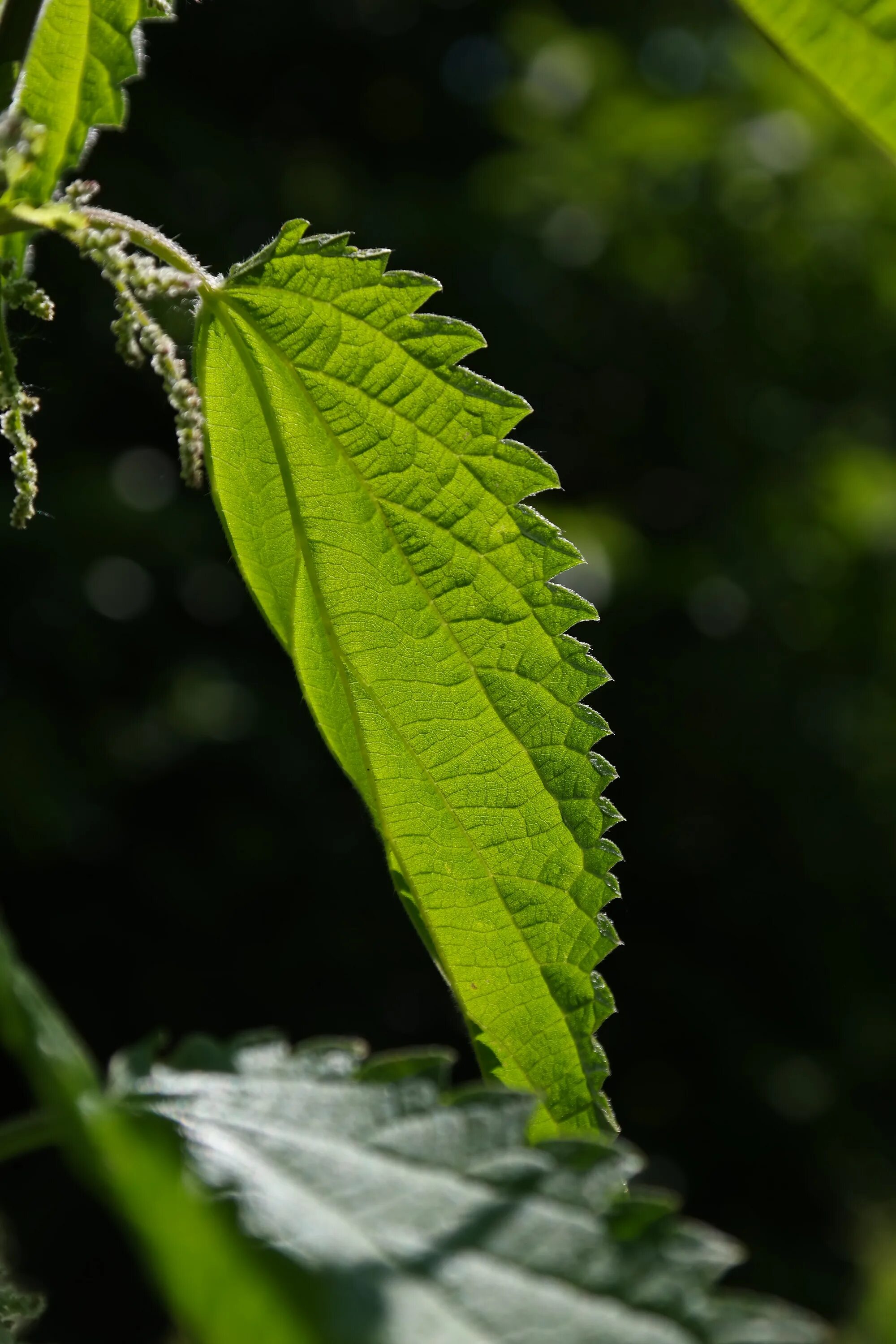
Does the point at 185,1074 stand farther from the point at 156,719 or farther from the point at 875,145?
the point at 156,719

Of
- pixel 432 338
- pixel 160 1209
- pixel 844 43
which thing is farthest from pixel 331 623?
pixel 160 1209

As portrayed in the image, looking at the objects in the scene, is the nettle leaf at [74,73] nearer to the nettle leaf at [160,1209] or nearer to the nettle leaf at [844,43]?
the nettle leaf at [844,43]

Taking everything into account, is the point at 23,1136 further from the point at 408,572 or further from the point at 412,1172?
the point at 408,572

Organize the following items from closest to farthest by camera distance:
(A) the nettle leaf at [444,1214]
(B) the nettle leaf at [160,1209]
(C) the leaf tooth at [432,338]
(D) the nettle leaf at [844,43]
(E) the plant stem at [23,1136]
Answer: (B) the nettle leaf at [160,1209]
(A) the nettle leaf at [444,1214]
(E) the plant stem at [23,1136]
(D) the nettle leaf at [844,43]
(C) the leaf tooth at [432,338]

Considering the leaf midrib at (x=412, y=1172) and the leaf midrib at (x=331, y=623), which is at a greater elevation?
the leaf midrib at (x=331, y=623)

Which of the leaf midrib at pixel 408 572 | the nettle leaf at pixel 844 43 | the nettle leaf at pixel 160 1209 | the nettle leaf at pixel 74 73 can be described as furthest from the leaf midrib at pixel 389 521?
the nettle leaf at pixel 160 1209

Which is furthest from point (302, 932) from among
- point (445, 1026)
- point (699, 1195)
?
point (699, 1195)
